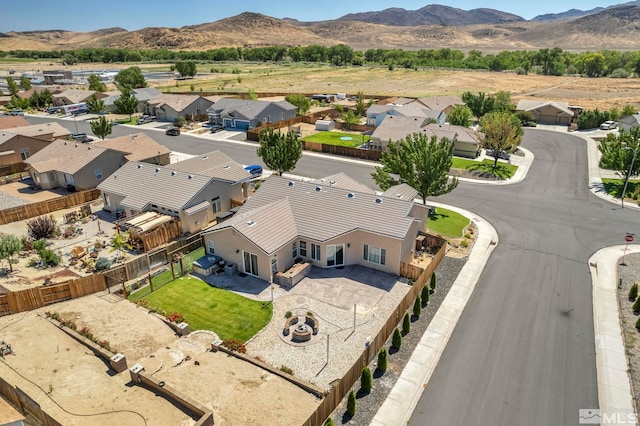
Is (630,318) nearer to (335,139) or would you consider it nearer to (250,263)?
(250,263)

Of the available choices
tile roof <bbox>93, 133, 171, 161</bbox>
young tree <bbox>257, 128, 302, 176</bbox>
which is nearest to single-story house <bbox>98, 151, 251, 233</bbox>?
young tree <bbox>257, 128, 302, 176</bbox>

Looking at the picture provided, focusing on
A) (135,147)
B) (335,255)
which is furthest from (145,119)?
(335,255)

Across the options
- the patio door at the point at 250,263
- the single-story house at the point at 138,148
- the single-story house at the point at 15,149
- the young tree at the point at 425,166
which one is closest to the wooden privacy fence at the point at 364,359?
the young tree at the point at 425,166

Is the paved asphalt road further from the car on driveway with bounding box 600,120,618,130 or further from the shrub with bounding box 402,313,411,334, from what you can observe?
the car on driveway with bounding box 600,120,618,130

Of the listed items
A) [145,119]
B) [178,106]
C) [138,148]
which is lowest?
[145,119]

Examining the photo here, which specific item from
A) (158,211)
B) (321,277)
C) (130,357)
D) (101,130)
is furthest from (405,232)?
(101,130)

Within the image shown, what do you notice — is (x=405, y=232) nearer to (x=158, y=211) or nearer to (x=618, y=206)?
(x=158, y=211)
